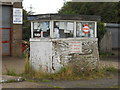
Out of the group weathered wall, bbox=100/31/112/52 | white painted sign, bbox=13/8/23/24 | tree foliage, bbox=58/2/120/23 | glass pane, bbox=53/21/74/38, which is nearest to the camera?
glass pane, bbox=53/21/74/38

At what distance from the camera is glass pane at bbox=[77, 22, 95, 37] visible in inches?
389

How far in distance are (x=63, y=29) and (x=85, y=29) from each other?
90cm

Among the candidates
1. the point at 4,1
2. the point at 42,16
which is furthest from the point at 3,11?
the point at 42,16

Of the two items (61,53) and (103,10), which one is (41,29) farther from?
(103,10)

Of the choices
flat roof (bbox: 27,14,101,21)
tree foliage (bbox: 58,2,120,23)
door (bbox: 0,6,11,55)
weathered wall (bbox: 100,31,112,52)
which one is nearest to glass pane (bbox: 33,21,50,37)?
flat roof (bbox: 27,14,101,21)

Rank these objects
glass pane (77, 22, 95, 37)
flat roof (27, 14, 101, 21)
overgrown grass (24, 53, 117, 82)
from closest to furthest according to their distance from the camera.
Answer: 1. overgrown grass (24, 53, 117, 82)
2. flat roof (27, 14, 101, 21)
3. glass pane (77, 22, 95, 37)

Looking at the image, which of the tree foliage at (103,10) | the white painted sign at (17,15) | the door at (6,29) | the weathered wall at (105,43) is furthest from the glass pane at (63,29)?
the tree foliage at (103,10)

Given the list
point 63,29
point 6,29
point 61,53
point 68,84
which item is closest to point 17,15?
point 6,29

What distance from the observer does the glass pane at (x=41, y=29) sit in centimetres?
969

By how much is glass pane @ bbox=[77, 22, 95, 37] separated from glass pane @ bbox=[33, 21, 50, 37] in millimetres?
1147

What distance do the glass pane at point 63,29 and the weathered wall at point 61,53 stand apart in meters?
0.26

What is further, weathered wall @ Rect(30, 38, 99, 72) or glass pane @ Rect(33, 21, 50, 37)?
glass pane @ Rect(33, 21, 50, 37)

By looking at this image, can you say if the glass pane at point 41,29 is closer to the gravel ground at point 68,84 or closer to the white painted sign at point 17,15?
the gravel ground at point 68,84

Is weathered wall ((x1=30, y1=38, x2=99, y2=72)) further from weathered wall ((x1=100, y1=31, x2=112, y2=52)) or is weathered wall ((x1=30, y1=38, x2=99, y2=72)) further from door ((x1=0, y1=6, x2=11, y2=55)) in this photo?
weathered wall ((x1=100, y1=31, x2=112, y2=52))
